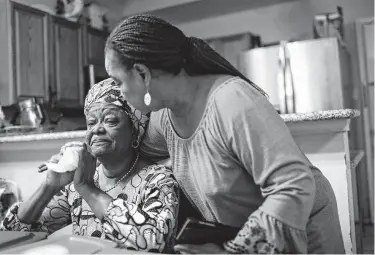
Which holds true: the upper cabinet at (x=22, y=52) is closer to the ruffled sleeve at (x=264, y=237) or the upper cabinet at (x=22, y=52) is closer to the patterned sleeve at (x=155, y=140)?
the patterned sleeve at (x=155, y=140)

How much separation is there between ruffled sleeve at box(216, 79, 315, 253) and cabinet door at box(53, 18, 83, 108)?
10.3 feet

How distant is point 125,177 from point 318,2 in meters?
3.68

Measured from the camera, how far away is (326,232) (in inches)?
39.7

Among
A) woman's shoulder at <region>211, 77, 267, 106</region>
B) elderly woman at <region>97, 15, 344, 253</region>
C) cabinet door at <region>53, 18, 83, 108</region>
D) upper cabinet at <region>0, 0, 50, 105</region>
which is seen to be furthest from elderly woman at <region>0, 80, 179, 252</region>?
cabinet door at <region>53, 18, 83, 108</region>

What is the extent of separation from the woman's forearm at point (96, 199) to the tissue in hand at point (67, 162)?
0.07m

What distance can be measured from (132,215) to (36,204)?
19.2 inches

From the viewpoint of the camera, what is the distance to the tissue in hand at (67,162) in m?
1.16

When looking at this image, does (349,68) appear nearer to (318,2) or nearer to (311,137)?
(318,2)

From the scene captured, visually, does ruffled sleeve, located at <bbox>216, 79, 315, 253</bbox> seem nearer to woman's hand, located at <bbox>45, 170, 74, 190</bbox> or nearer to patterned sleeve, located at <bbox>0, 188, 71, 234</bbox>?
woman's hand, located at <bbox>45, 170, 74, 190</bbox>

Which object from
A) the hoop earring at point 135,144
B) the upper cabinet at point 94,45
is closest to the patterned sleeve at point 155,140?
the hoop earring at point 135,144

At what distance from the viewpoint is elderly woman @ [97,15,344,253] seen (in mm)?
830

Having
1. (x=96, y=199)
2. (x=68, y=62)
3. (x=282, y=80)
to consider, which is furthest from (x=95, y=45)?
(x=96, y=199)

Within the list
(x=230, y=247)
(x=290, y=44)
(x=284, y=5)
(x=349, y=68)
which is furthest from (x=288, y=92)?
(x=230, y=247)

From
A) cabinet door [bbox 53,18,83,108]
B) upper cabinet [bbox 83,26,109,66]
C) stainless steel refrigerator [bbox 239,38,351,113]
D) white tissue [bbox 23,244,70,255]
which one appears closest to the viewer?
white tissue [bbox 23,244,70,255]
